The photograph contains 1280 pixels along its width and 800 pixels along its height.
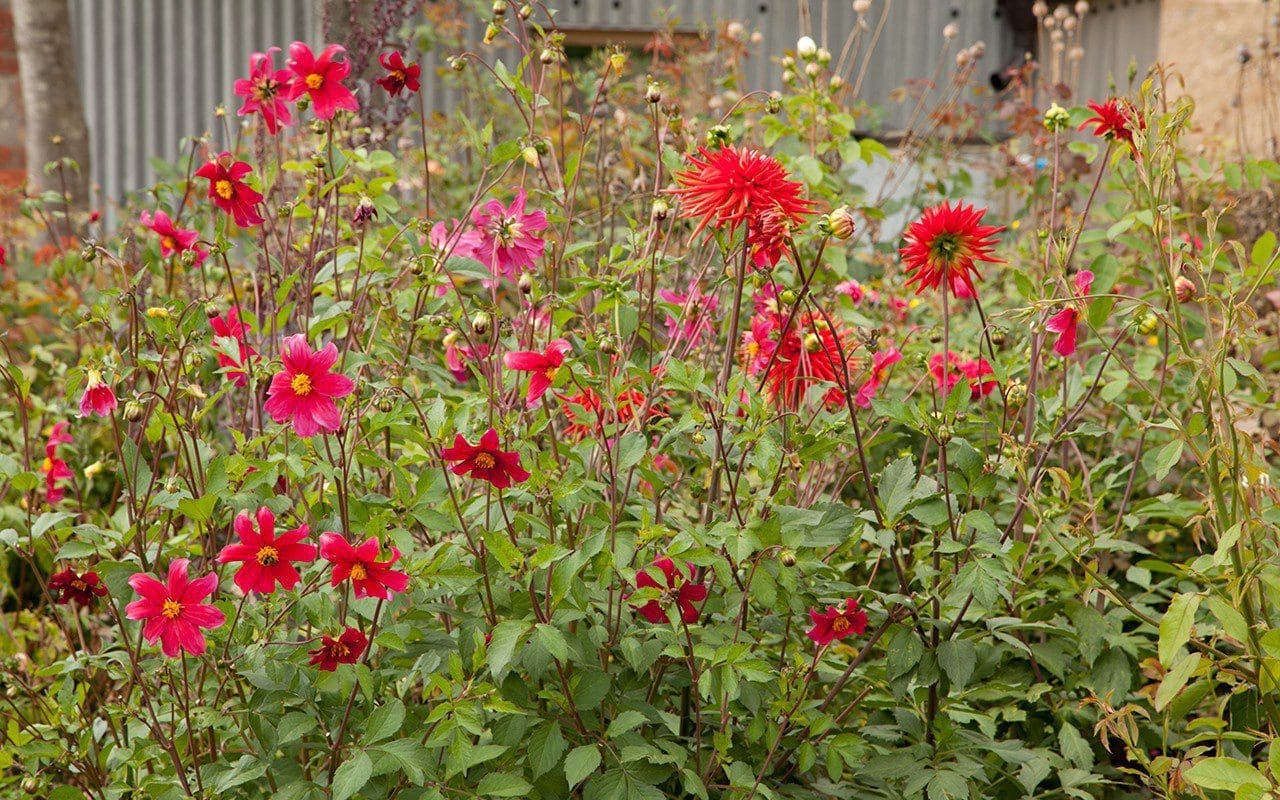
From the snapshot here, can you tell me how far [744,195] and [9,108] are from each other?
20.9 feet

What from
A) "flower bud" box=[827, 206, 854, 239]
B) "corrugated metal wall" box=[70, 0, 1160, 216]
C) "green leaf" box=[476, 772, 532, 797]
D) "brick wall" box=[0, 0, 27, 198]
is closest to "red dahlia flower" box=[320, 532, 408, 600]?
"green leaf" box=[476, 772, 532, 797]

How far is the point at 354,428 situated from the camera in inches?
60.8

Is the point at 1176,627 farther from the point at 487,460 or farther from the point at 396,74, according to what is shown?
the point at 396,74

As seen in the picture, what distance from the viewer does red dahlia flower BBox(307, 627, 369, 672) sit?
1410 mm

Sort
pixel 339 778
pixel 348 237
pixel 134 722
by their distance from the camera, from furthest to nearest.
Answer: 1. pixel 348 237
2. pixel 134 722
3. pixel 339 778

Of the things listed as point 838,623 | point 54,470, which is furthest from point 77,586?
point 838,623

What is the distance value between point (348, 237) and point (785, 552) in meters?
0.95

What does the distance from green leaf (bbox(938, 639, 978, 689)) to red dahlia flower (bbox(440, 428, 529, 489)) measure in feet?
1.94

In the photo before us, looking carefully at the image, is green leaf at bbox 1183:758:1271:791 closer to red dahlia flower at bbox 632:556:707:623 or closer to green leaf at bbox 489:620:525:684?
red dahlia flower at bbox 632:556:707:623

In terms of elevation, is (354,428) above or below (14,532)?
above

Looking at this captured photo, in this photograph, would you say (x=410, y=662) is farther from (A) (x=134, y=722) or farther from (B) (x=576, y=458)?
(A) (x=134, y=722)

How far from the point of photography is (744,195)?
4.64ft

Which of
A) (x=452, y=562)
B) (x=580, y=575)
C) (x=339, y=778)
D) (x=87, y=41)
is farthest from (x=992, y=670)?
(x=87, y=41)

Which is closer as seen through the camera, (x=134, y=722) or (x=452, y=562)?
(x=452, y=562)
